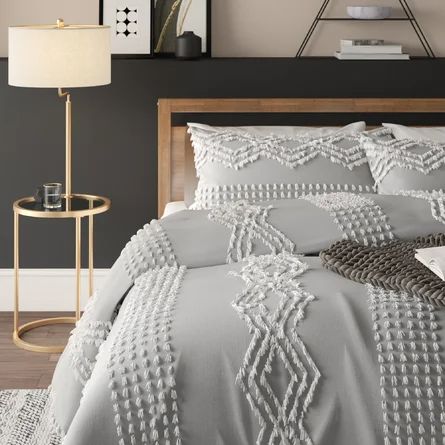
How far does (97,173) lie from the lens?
445cm

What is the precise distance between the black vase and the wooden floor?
1.28 meters

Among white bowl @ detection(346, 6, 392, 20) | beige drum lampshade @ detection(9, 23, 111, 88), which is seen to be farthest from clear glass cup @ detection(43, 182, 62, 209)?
white bowl @ detection(346, 6, 392, 20)

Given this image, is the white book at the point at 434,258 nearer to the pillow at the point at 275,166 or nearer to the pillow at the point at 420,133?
the pillow at the point at 275,166

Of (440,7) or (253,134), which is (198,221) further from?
(440,7)

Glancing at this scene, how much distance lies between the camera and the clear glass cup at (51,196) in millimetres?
3898

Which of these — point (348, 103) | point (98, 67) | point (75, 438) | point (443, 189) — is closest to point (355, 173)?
point (443, 189)

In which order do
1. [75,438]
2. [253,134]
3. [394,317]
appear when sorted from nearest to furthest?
[75,438], [394,317], [253,134]

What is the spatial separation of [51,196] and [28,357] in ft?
2.11

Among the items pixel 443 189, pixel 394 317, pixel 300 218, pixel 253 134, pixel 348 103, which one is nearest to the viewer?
pixel 394 317

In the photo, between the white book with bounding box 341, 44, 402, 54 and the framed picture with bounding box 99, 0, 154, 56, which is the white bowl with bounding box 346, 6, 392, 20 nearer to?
the white book with bounding box 341, 44, 402, 54

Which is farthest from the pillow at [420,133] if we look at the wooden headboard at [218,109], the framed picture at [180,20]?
the framed picture at [180,20]

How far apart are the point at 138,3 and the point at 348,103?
101cm

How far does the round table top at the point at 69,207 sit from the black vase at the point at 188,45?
71 cm

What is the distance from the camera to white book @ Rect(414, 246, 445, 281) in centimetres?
249
